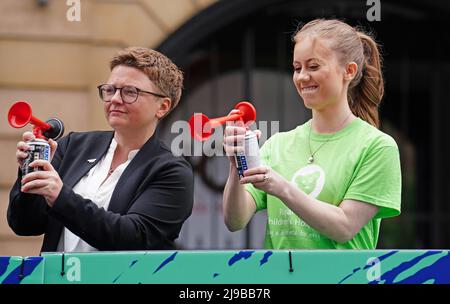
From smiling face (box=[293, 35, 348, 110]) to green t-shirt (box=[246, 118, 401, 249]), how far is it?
127 mm

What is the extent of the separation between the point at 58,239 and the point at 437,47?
5.58 m

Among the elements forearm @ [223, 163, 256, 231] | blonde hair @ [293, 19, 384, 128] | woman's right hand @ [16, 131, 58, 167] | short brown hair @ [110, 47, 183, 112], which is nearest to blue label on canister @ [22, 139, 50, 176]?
woman's right hand @ [16, 131, 58, 167]

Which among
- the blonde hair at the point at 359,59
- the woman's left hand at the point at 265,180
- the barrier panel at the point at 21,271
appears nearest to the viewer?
the barrier panel at the point at 21,271

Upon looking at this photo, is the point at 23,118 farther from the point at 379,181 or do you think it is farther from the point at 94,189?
the point at 379,181

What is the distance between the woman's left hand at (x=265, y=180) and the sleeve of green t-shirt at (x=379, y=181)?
0.77 ft

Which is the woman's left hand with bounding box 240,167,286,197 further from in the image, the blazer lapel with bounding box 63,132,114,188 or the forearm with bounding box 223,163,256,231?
the blazer lapel with bounding box 63,132,114,188

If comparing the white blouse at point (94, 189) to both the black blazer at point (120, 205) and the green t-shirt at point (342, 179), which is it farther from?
the green t-shirt at point (342, 179)

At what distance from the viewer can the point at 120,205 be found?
2.38 metres

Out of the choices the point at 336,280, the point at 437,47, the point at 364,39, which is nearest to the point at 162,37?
the point at 437,47

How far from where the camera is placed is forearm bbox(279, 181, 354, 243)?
7.29 ft

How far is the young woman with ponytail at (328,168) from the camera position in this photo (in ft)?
7.64

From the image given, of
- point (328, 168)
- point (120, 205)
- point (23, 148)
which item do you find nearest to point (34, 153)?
point (23, 148)

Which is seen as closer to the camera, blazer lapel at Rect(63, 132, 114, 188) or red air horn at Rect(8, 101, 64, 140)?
red air horn at Rect(8, 101, 64, 140)

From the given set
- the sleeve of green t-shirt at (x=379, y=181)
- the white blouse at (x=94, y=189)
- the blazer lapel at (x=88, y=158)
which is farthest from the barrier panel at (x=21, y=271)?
the sleeve of green t-shirt at (x=379, y=181)
